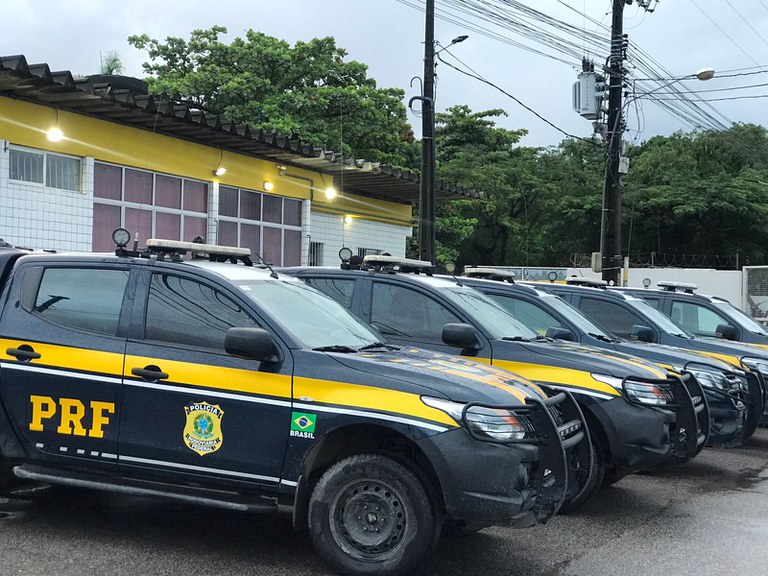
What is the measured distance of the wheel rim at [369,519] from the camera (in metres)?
5.02

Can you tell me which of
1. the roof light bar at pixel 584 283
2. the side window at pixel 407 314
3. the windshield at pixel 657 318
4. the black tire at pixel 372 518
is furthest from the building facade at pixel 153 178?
the black tire at pixel 372 518

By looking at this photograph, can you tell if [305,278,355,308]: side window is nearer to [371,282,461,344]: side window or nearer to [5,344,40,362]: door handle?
[371,282,461,344]: side window

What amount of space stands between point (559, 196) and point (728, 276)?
64.8ft

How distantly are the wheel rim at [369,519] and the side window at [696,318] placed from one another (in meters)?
8.62

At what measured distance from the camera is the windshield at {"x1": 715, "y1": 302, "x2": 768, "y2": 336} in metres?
12.6

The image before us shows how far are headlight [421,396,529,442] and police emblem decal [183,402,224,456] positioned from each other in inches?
49.4

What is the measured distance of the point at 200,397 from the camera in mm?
5367

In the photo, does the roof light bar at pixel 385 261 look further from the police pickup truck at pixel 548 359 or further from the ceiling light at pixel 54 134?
the ceiling light at pixel 54 134

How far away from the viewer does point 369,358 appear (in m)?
5.42

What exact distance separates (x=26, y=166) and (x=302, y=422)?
32.7ft

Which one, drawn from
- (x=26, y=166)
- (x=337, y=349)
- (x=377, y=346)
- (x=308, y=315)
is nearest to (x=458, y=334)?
(x=377, y=346)

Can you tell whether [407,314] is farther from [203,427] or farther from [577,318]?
[203,427]

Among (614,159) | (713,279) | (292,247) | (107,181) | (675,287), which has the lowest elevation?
(675,287)

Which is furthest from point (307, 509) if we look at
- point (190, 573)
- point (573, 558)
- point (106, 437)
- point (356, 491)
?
point (573, 558)
